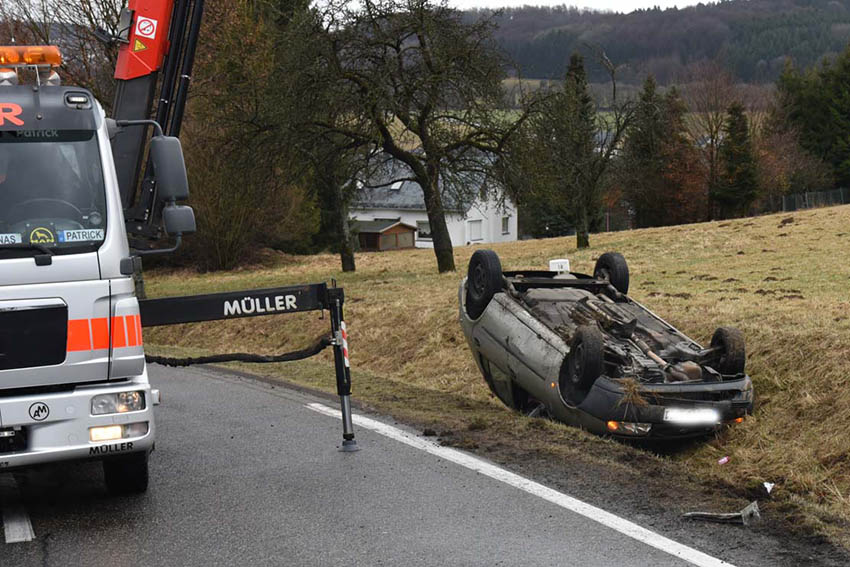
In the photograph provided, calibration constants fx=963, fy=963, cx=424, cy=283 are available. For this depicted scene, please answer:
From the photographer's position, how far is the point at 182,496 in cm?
693

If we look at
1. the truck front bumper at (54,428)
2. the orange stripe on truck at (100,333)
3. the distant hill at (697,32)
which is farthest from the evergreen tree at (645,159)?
the distant hill at (697,32)

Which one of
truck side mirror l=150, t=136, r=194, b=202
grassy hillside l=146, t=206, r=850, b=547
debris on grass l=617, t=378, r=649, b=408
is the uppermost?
truck side mirror l=150, t=136, r=194, b=202

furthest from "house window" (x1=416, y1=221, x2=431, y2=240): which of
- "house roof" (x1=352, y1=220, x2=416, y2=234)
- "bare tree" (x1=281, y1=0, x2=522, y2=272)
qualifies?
"bare tree" (x1=281, y1=0, x2=522, y2=272)

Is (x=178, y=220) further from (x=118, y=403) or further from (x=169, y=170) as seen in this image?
(x=118, y=403)

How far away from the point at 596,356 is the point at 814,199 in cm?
6057

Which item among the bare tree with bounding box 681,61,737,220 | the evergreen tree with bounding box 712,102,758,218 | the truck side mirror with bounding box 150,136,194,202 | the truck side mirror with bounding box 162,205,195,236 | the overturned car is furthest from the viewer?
the bare tree with bounding box 681,61,737,220

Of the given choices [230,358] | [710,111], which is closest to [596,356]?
[230,358]

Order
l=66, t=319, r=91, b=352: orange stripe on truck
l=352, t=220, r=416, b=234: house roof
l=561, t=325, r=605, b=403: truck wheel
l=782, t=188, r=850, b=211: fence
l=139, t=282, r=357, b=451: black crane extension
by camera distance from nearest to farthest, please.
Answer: l=66, t=319, r=91, b=352: orange stripe on truck < l=139, t=282, r=357, b=451: black crane extension < l=561, t=325, r=605, b=403: truck wheel < l=782, t=188, r=850, b=211: fence < l=352, t=220, r=416, b=234: house roof

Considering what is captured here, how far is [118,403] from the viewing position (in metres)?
6.20

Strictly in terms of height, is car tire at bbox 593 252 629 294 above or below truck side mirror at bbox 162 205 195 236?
below

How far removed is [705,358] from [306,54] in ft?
53.9

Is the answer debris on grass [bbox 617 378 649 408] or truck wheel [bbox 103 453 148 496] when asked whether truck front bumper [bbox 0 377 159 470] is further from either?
debris on grass [bbox 617 378 649 408]

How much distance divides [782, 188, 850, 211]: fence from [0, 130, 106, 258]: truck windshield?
61.4 m

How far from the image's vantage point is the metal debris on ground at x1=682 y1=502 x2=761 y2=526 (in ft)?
19.8
